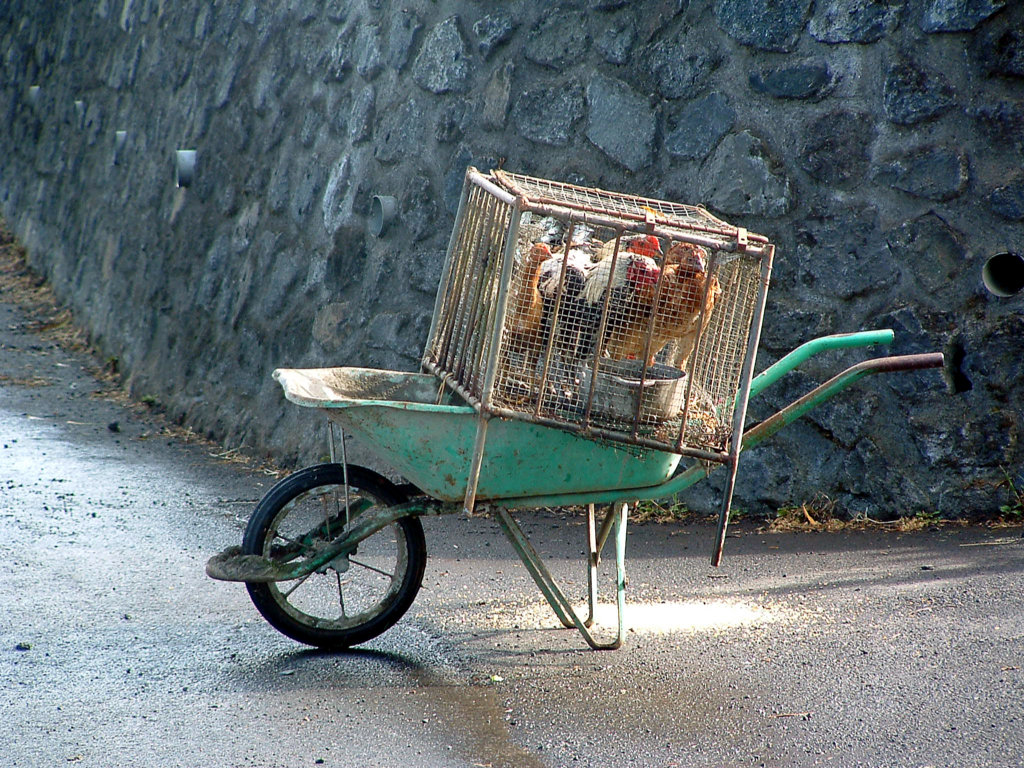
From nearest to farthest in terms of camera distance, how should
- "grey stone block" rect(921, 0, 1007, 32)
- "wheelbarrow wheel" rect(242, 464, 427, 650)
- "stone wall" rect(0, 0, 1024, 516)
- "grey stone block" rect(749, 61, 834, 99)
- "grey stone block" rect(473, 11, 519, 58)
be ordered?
1. "wheelbarrow wheel" rect(242, 464, 427, 650)
2. "grey stone block" rect(921, 0, 1007, 32)
3. "stone wall" rect(0, 0, 1024, 516)
4. "grey stone block" rect(749, 61, 834, 99)
5. "grey stone block" rect(473, 11, 519, 58)

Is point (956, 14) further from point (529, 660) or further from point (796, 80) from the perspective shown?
point (529, 660)

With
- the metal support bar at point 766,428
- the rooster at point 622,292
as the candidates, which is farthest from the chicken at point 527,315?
the metal support bar at point 766,428

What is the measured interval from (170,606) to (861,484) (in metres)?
2.92

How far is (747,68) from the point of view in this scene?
15.1ft

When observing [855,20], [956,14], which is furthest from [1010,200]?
[855,20]

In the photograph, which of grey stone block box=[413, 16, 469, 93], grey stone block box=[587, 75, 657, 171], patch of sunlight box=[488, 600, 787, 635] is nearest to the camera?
patch of sunlight box=[488, 600, 787, 635]

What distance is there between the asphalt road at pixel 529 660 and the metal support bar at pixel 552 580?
0.08 meters

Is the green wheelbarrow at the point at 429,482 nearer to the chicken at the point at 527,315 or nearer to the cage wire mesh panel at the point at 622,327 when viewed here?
the cage wire mesh panel at the point at 622,327

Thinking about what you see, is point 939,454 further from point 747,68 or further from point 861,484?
point 747,68

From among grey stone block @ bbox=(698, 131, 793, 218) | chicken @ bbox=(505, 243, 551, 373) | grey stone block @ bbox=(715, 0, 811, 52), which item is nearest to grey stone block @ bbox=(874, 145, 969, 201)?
grey stone block @ bbox=(698, 131, 793, 218)

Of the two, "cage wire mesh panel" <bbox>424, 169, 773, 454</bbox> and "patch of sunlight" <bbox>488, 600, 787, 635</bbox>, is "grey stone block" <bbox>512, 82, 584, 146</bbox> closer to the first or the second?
"cage wire mesh panel" <bbox>424, 169, 773, 454</bbox>

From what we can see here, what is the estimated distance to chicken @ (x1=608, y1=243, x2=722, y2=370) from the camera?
2.92 m

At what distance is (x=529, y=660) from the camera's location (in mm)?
3299

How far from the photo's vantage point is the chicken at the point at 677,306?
2.92 metres
